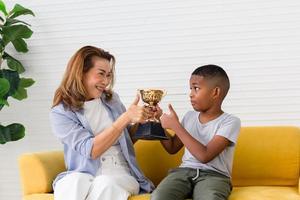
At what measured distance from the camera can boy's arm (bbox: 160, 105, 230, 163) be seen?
8.50 feet

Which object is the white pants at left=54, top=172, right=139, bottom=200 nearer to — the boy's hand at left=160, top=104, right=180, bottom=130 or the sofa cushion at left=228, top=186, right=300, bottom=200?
the boy's hand at left=160, top=104, right=180, bottom=130

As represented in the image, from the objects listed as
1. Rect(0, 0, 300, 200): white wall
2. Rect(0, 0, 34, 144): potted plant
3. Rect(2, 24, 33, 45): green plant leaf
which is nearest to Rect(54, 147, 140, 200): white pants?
Rect(0, 0, 300, 200): white wall

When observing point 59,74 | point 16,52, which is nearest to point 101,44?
point 59,74

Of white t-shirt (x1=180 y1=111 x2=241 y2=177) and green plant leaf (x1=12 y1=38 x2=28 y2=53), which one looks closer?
white t-shirt (x1=180 y1=111 x2=241 y2=177)

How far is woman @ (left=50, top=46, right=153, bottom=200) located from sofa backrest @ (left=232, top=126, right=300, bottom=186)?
22.1 inches

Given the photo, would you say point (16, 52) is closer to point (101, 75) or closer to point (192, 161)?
point (101, 75)

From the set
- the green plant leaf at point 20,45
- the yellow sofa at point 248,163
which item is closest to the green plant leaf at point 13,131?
the green plant leaf at point 20,45

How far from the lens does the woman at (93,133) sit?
8.34 ft

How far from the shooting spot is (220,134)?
8.70ft

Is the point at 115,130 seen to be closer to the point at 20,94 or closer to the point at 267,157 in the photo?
the point at 267,157

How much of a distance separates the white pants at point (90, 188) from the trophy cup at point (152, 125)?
270 millimetres

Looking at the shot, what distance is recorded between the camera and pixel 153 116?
274 cm

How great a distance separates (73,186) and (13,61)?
70.4 inches

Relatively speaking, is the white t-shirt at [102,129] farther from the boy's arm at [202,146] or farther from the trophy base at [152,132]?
the boy's arm at [202,146]
